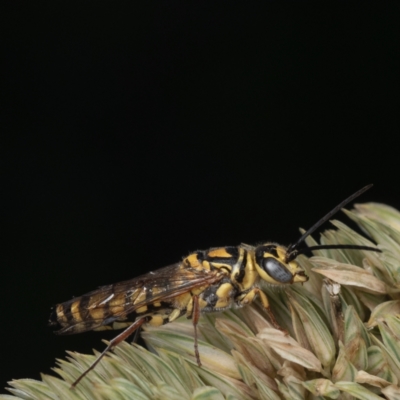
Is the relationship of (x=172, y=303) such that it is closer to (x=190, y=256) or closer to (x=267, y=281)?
(x=190, y=256)

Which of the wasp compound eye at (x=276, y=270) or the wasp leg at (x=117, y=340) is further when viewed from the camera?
the wasp compound eye at (x=276, y=270)

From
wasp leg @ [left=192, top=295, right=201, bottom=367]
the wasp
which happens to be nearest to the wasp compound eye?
the wasp

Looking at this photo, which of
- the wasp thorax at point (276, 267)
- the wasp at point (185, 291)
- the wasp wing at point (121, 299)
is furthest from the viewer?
the wasp wing at point (121, 299)

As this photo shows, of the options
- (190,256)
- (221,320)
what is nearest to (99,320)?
(190,256)

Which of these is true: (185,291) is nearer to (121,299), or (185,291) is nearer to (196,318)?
(121,299)

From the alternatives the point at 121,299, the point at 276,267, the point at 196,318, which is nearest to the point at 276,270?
the point at 276,267

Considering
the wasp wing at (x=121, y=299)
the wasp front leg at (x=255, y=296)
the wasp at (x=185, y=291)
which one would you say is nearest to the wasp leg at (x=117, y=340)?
the wasp at (x=185, y=291)

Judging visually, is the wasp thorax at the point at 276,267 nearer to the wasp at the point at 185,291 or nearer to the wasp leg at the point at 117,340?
the wasp at the point at 185,291

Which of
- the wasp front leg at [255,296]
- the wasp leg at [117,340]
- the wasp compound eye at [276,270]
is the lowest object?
the wasp front leg at [255,296]
